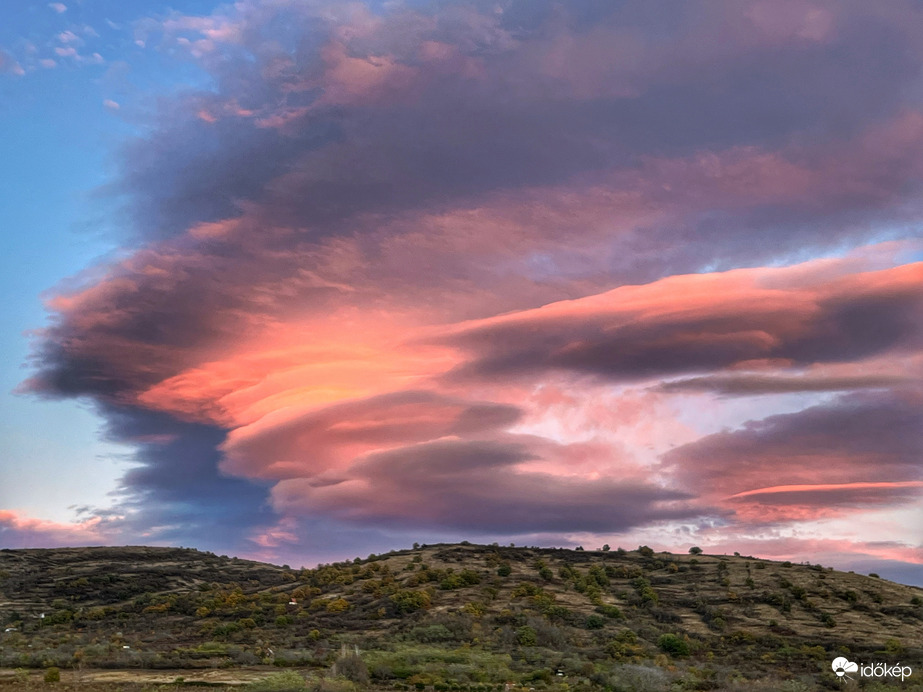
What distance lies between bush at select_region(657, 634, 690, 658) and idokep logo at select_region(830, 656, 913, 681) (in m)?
9.66

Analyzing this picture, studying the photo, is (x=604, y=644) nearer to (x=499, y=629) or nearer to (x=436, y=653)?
(x=499, y=629)

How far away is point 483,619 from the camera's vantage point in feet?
193

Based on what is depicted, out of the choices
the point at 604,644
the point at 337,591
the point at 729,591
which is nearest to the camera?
the point at 604,644

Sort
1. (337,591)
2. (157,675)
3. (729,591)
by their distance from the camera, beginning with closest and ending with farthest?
(157,675), (729,591), (337,591)

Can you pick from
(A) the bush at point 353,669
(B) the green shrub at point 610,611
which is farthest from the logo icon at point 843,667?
(A) the bush at point 353,669

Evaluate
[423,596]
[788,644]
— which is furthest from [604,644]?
[423,596]

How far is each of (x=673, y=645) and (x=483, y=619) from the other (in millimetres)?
14847

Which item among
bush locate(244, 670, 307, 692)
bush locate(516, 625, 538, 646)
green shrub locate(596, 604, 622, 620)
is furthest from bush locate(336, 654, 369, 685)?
green shrub locate(596, 604, 622, 620)

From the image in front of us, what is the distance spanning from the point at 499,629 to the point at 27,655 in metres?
31.3

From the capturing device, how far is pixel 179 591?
8700cm

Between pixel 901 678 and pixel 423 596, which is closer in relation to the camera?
pixel 901 678

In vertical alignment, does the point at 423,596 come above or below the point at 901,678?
above

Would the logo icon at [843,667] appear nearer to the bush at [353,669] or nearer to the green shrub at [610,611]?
the green shrub at [610,611]

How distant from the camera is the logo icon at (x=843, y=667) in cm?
4441
